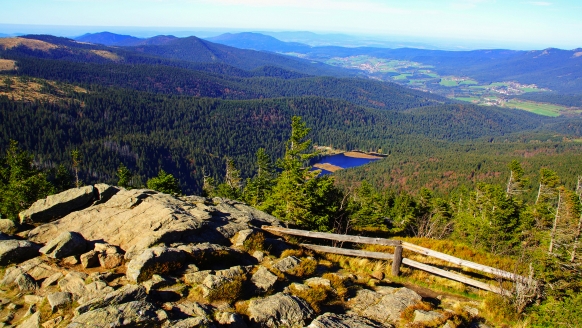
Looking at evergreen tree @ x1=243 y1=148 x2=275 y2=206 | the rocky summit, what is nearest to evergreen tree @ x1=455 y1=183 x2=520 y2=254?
the rocky summit

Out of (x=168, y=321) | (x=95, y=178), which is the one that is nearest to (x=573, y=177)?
(x=168, y=321)

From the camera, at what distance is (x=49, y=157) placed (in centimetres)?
18212

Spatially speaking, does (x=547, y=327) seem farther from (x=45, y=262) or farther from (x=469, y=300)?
(x=45, y=262)

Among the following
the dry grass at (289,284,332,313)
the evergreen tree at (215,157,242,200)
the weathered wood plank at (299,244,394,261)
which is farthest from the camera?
the evergreen tree at (215,157,242,200)

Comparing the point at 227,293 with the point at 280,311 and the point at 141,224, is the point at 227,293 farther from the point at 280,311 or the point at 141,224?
the point at 141,224

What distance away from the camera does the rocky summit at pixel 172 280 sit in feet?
34.7

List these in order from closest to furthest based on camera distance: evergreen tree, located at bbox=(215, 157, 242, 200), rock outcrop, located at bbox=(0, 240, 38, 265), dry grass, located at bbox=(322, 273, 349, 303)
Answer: dry grass, located at bbox=(322, 273, 349, 303), rock outcrop, located at bbox=(0, 240, 38, 265), evergreen tree, located at bbox=(215, 157, 242, 200)

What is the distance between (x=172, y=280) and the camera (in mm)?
12805

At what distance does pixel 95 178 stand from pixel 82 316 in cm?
19269

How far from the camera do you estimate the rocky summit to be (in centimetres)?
1058

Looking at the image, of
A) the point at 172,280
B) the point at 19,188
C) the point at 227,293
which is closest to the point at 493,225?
the point at 227,293

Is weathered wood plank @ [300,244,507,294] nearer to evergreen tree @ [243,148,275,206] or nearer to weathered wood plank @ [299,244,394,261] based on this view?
weathered wood plank @ [299,244,394,261]

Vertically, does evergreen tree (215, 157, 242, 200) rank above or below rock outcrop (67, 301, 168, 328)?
below

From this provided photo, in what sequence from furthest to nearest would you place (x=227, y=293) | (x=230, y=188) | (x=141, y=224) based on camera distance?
1. (x=230, y=188)
2. (x=141, y=224)
3. (x=227, y=293)
